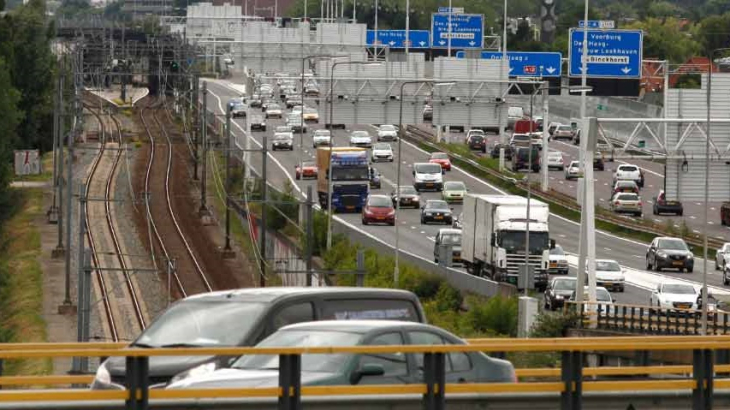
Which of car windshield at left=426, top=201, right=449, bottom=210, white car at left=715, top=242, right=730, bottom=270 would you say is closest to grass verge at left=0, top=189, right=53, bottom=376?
car windshield at left=426, top=201, right=449, bottom=210

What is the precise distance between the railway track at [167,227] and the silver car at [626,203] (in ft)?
69.5

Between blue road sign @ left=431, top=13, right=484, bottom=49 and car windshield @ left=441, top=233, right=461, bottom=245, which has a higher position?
blue road sign @ left=431, top=13, right=484, bottom=49

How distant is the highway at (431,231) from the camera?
58000 millimetres

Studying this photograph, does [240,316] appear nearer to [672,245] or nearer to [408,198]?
[672,245]

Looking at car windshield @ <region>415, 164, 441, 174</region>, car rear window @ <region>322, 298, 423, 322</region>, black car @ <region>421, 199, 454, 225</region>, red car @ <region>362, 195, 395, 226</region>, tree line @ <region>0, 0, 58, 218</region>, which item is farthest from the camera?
tree line @ <region>0, 0, 58, 218</region>

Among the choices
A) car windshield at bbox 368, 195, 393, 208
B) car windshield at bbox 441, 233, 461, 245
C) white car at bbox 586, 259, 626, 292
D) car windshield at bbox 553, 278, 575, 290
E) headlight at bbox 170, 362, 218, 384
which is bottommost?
white car at bbox 586, 259, 626, 292

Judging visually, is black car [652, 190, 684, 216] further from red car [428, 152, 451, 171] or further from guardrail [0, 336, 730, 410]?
guardrail [0, 336, 730, 410]

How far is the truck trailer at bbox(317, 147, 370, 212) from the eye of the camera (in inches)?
2997

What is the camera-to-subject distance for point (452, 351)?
1134cm

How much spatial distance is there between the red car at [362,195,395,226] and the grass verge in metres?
14.6

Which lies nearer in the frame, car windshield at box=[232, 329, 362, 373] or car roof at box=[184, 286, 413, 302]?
car windshield at box=[232, 329, 362, 373]

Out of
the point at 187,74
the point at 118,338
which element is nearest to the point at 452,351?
the point at 118,338

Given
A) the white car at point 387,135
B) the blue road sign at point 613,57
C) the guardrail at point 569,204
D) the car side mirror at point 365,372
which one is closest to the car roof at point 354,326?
the car side mirror at point 365,372

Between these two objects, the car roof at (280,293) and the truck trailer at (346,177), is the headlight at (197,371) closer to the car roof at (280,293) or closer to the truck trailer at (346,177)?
the car roof at (280,293)
